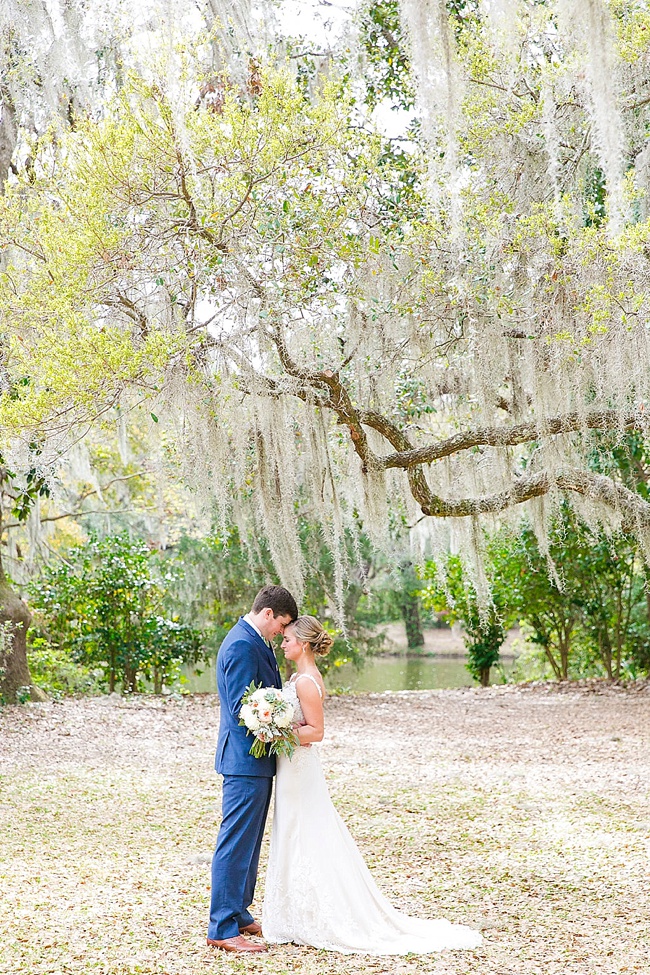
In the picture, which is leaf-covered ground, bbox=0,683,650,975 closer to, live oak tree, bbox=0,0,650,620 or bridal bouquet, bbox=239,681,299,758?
bridal bouquet, bbox=239,681,299,758

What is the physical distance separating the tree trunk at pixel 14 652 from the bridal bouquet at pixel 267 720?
4793mm

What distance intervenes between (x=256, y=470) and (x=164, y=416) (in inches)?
30.1

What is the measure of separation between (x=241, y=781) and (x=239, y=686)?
310 mm

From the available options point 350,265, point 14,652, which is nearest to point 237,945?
point 350,265

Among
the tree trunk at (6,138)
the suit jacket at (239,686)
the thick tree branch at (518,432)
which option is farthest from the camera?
the tree trunk at (6,138)

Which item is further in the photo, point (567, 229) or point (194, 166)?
point (567, 229)

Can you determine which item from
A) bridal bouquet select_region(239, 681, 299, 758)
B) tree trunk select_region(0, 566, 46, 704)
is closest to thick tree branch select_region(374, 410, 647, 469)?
bridal bouquet select_region(239, 681, 299, 758)

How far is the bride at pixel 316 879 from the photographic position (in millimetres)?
3033

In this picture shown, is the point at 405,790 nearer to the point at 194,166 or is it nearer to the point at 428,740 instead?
the point at 428,740

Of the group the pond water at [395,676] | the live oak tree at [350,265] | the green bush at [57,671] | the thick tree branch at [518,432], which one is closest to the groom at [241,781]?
the live oak tree at [350,265]

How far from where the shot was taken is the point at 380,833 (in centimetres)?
439

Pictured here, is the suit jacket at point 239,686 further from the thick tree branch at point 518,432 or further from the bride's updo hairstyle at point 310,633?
the thick tree branch at point 518,432

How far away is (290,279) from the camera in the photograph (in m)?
5.01

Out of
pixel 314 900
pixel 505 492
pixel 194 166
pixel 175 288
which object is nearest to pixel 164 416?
pixel 175 288
